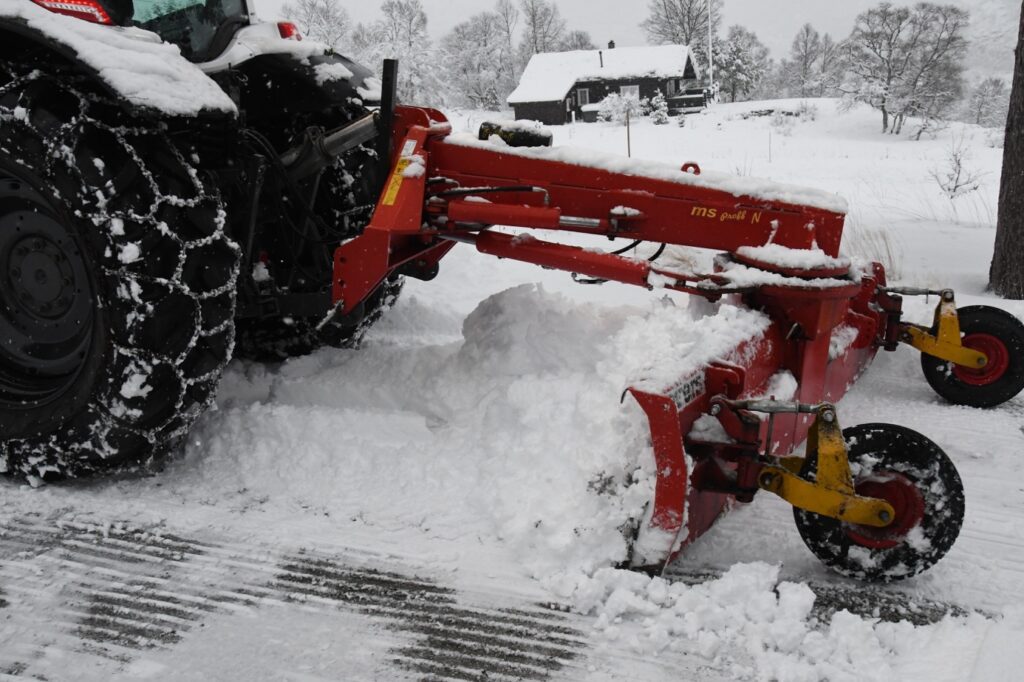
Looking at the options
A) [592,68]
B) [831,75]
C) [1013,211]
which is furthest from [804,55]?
[1013,211]

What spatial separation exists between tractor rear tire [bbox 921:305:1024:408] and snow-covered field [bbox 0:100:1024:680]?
0.31ft

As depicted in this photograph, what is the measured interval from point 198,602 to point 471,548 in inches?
30.0

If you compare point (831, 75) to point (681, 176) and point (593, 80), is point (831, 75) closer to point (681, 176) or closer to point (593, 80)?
point (593, 80)

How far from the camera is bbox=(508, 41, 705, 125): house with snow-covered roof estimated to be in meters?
36.7

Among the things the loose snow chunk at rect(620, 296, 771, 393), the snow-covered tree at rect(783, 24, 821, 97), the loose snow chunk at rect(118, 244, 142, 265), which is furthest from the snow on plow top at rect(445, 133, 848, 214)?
the snow-covered tree at rect(783, 24, 821, 97)

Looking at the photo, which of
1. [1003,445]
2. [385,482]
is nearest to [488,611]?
[385,482]

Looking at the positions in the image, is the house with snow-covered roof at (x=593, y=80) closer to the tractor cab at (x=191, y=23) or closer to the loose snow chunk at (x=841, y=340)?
the tractor cab at (x=191, y=23)

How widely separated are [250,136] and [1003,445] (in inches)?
123

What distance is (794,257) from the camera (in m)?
2.62

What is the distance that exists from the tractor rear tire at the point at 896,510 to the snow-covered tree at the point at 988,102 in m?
37.5

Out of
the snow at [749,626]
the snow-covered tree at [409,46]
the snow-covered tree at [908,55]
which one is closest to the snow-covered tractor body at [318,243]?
the snow at [749,626]

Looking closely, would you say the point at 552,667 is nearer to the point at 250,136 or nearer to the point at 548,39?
the point at 250,136

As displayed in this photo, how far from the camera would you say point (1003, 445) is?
311 centimetres

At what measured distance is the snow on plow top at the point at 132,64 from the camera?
235cm
